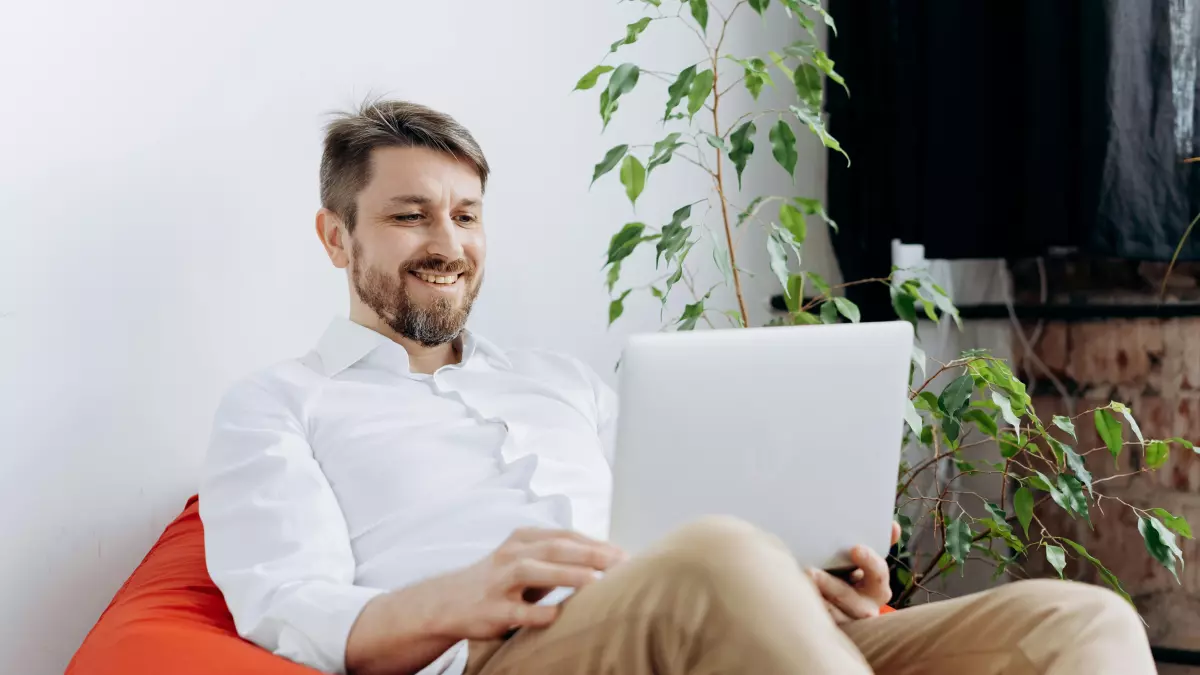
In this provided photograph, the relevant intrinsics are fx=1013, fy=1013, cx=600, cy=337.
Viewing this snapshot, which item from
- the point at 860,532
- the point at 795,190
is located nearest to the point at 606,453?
the point at 860,532

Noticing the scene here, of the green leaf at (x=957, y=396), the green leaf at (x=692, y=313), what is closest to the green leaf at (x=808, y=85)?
the green leaf at (x=692, y=313)

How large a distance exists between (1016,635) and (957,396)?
2.36 ft

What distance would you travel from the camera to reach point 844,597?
104 cm

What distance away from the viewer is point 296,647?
1041 millimetres

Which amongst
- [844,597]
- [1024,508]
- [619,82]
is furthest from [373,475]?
[1024,508]

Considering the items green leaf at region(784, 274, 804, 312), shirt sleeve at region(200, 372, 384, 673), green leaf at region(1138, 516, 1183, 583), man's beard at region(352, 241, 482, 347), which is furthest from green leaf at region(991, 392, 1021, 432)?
shirt sleeve at region(200, 372, 384, 673)

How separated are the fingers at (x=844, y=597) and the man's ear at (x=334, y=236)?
0.86 meters

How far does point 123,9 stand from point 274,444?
26.1 inches

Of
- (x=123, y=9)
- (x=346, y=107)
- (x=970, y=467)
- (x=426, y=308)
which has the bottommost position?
→ (x=970, y=467)

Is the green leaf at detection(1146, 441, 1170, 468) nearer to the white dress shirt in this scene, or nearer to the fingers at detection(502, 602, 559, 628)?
the white dress shirt

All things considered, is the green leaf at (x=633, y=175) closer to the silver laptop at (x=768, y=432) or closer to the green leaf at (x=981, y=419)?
the green leaf at (x=981, y=419)

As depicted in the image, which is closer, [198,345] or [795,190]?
[198,345]

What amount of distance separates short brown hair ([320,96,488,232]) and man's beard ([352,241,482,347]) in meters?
0.08

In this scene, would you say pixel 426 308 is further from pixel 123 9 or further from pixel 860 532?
pixel 860 532
